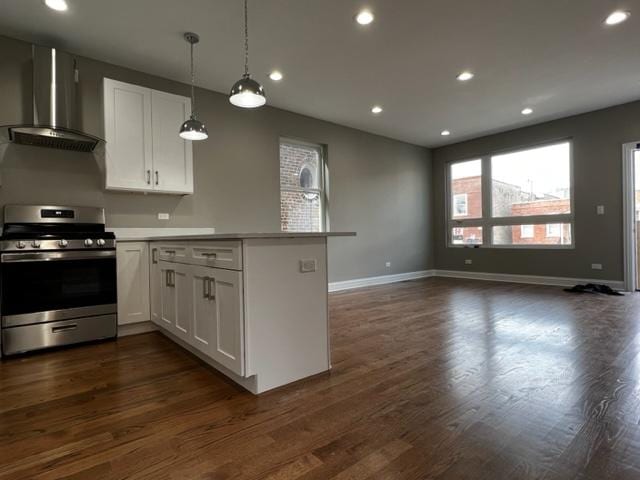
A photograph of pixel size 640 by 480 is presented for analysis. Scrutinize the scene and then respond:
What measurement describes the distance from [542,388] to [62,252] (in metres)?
3.71

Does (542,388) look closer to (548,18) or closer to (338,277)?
(548,18)

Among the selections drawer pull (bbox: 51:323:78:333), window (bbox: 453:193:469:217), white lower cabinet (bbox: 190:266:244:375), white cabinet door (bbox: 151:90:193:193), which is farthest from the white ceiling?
drawer pull (bbox: 51:323:78:333)

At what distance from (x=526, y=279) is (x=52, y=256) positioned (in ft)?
22.8

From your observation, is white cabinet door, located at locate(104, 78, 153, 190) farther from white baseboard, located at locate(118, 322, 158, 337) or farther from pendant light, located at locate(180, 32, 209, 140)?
white baseboard, located at locate(118, 322, 158, 337)

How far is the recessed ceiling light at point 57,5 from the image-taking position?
2672mm

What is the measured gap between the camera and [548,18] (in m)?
3.00

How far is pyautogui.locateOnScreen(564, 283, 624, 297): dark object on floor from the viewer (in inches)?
193

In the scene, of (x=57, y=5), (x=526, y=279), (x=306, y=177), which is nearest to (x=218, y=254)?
(x=57, y=5)

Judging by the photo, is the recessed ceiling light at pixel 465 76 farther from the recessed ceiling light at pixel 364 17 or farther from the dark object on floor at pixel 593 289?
the dark object on floor at pixel 593 289

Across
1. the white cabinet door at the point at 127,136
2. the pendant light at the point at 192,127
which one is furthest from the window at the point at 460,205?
the white cabinet door at the point at 127,136

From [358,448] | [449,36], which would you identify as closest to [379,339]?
[358,448]

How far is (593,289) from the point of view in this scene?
5086 millimetres

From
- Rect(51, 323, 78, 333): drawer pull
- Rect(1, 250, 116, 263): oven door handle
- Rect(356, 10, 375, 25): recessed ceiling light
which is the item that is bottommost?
Rect(51, 323, 78, 333): drawer pull

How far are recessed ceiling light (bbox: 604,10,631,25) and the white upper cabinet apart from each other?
416 cm
